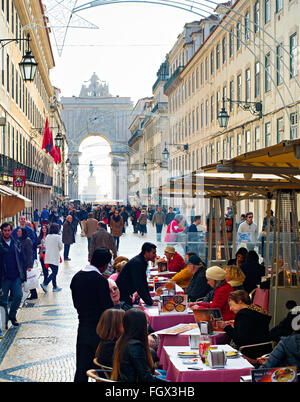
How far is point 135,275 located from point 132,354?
10.7ft

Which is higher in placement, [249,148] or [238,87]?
[238,87]

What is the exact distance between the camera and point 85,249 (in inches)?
1104

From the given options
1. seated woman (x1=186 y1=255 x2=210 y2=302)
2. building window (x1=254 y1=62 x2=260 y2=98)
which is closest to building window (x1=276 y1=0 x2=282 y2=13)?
building window (x1=254 y1=62 x2=260 y2=98)

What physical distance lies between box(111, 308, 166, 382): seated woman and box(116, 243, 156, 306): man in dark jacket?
124 inches

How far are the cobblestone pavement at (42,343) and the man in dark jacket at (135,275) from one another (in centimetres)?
118

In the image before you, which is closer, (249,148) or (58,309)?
(58,309)

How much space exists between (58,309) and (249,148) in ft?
67.8

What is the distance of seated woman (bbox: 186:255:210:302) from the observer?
10633mm

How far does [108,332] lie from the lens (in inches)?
238

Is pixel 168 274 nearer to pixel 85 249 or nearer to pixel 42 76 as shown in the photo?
pixel 85 249

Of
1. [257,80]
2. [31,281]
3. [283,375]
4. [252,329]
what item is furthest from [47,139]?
[283,375]

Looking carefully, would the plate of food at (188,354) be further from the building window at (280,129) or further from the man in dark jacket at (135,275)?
the building window at (280,129)

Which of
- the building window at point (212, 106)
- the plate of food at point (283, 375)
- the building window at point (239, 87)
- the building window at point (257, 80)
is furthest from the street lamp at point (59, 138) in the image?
the plate of food at point (283, 375)
